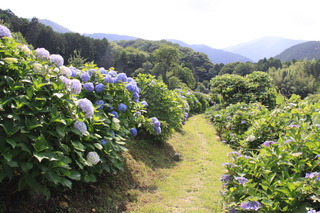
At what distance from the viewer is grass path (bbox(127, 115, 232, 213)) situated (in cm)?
339

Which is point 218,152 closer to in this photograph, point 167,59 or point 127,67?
point 167,59

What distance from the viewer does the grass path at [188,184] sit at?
3.39 metres

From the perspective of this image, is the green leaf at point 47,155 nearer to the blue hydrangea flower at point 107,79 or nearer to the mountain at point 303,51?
the blue hydrangea flower at point 107,79

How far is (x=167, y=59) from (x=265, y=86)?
780 inches

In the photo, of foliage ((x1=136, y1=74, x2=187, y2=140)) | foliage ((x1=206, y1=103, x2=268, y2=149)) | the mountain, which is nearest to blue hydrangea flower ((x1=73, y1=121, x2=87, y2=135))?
foliage ((x1=136, y1=74, x2=187, y2=140))

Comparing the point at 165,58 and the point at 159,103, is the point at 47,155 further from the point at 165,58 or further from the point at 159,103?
the point at 165,58

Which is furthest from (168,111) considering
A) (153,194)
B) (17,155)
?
(17,155)

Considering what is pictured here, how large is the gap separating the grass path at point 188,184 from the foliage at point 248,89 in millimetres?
3763

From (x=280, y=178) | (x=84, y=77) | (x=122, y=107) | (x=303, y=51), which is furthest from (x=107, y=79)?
(x=303, y=51)

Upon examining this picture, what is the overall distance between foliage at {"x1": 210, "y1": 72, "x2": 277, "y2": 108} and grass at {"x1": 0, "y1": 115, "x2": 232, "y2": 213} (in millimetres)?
4368

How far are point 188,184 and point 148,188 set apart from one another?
2.79 ft

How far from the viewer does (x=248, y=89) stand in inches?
423

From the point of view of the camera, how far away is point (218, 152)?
663 cm

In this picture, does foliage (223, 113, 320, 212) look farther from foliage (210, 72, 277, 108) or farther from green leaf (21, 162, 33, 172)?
foliage (210, 72, 277, 108)
